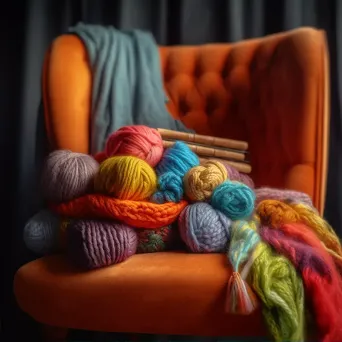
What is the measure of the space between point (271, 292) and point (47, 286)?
0.36 m

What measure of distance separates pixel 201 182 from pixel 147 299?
0.81 feet

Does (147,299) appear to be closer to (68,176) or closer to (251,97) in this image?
(68,176)

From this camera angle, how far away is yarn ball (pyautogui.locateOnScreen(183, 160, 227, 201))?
2.94ft

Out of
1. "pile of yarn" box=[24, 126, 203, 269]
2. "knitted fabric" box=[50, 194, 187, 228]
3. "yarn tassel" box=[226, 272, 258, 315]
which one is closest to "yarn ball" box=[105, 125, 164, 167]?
"pile of yarn" box=[24, 126, 203, 269]

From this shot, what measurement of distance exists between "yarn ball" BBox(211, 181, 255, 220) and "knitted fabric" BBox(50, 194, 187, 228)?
0.23 feet

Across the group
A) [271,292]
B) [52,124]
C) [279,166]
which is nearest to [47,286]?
[271,292]

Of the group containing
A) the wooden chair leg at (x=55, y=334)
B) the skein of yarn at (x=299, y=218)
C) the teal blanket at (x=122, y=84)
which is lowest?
the wooden chair leg at (x=55, y=334)

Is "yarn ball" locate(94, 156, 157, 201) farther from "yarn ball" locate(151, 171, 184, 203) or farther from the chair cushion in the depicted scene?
the chair cushion

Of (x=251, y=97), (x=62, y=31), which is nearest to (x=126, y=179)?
(x=251, y=97)

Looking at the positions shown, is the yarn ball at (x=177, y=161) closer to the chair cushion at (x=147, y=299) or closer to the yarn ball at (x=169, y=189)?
the yarn ball at (x=169, y=189)

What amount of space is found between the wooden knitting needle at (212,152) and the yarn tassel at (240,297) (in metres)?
0.38

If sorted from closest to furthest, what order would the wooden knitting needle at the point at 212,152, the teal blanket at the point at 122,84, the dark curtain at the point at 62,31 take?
the wooden knitting needle at the point at 212,152 < the teal blanket at the point at 122,84 < the dark curtain at the point at 62,31

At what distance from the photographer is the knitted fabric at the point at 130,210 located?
2.72 feet

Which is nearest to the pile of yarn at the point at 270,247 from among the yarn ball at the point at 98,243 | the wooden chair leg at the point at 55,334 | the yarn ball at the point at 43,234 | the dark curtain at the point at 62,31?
the yarn ball at the point at 98,243
